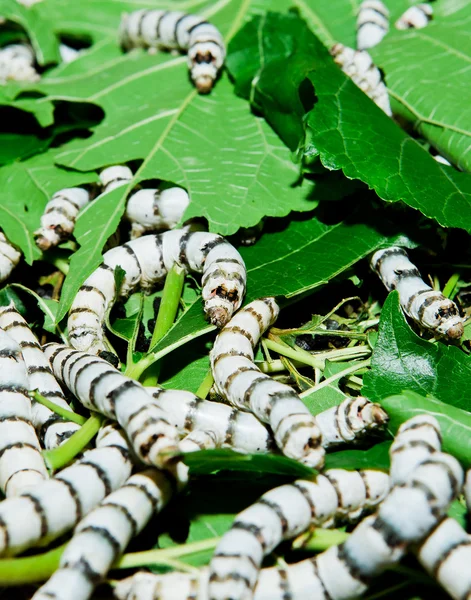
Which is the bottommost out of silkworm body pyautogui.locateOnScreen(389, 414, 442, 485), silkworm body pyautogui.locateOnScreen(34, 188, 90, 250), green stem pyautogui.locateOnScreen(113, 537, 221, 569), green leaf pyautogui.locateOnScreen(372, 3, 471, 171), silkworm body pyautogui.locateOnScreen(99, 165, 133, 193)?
green stem pyautogui.locateOnScreen(113, 537, 221, 569)

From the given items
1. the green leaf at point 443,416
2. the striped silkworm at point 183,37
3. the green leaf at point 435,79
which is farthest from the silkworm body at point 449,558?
the striped silkworm at point 183,37

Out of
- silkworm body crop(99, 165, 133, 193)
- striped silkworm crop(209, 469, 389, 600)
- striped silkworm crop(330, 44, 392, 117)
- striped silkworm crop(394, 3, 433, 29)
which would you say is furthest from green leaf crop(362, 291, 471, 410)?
striped silkworm crop(394, 3, 433, 29)

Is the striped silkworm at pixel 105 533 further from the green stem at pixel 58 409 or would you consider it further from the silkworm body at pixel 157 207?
the silkworm body at pixel 157 207

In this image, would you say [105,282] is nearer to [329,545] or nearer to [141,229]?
[141,229]

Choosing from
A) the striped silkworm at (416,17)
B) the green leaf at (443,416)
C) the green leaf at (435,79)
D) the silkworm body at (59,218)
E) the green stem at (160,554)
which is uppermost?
the striped silkworm at (416,17)

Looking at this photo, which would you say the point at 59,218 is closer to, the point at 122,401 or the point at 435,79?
the point at 122,401

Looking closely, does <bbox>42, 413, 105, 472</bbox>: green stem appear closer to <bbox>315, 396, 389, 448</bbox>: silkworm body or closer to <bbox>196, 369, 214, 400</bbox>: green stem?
<bbox>196, 369, 214, 400</bbox>: green stem

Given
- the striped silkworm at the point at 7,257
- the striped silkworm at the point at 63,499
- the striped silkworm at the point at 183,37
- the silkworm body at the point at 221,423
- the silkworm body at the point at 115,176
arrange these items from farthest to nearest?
the striped silkworm at the point at 183,37
the silkworm body at the point at 115,176
the striped silkworm at the point at 7,257
the silkworm body at the point at 221,423
the striped silkworm at the point at 63,499
